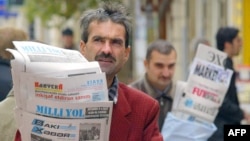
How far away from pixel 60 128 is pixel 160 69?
394 centimetres

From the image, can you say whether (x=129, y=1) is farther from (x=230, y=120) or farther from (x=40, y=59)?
(x=40, y=59)

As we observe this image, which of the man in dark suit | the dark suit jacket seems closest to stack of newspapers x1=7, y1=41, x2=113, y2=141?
the man in dark suit

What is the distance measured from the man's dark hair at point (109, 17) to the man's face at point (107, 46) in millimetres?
29

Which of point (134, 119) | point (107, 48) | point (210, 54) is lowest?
point (210, 54)

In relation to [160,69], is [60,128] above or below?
above

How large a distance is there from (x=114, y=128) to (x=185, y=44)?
16245 mm

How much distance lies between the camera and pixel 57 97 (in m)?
4.32

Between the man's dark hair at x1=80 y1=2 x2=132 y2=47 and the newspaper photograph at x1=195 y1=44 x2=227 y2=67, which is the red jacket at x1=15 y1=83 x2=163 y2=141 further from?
the newspaper photograph at x1=195 y1=44 x2=227 y2=67

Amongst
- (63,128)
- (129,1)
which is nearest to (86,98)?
(63,128)

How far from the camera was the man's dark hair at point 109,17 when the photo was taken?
16.5 ft

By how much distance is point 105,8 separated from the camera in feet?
→ 16.9

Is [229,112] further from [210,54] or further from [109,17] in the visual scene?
[109,17]
